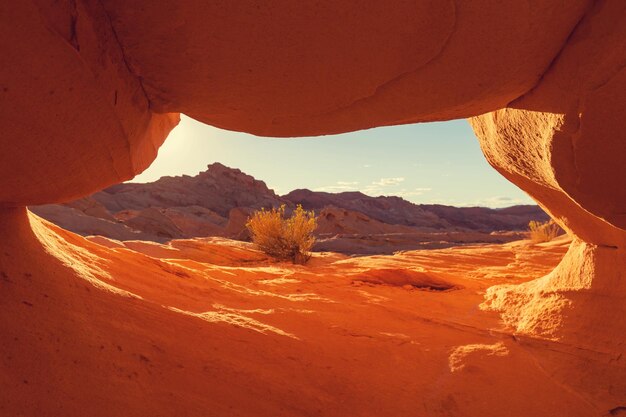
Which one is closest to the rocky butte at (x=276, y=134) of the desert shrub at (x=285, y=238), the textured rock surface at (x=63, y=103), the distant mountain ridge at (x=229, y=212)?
the textured rock surface at (x=63, y=103)

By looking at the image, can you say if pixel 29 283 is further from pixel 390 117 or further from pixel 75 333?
pixel 390 117

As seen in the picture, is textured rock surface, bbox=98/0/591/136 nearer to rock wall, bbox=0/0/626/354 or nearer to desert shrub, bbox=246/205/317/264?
rock wall, bbox=0/0/626/354

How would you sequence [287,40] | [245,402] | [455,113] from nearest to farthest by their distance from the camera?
1. [287,40]
2. [245,402]
3. [455,113]

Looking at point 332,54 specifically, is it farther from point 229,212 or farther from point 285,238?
point 229,212

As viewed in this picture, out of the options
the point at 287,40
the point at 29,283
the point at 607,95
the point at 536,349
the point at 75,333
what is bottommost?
the point at 536,349

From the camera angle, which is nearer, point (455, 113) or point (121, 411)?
point (121, 411)

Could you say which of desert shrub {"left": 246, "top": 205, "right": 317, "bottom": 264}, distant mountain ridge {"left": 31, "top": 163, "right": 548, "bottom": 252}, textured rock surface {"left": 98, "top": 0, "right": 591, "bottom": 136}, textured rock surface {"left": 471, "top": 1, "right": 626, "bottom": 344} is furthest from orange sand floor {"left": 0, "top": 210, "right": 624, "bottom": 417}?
distant mountain ridge {"left": 31, "top": 163, "right": 548, "bottom": 252}

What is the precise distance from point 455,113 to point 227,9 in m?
1.50

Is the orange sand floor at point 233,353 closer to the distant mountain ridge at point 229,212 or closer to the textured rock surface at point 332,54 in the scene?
the textured rock surface at point 332,54

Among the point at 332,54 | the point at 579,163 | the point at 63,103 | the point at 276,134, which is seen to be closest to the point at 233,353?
the point at 276,134

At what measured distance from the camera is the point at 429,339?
105 inches


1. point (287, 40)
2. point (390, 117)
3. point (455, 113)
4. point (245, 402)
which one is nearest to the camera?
point (287, 40)

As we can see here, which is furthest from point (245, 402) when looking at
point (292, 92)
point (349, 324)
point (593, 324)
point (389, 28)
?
point (593, 324)

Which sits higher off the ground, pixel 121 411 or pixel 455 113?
pixel 455 113
